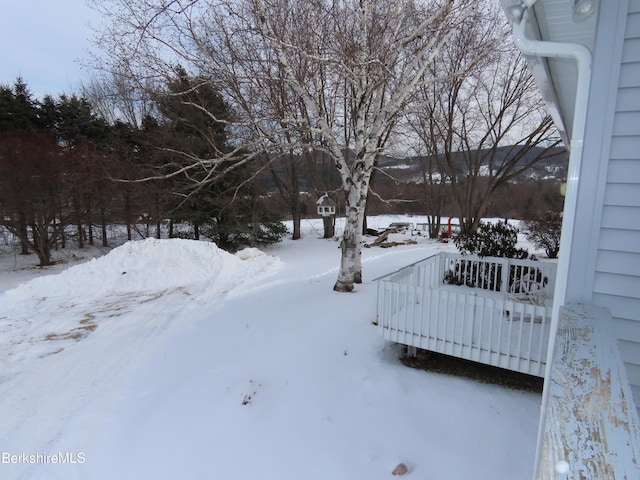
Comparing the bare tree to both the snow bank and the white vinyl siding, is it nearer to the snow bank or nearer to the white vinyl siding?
the snow bank

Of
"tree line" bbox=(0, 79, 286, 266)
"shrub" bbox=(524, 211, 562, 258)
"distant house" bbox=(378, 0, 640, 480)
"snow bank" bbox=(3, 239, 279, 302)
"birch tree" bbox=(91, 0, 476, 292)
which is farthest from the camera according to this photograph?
"tree line" bbox=(0, 79, 286, 266)

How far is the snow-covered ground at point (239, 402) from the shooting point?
271cm

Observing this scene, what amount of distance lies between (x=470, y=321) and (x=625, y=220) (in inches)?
89.7

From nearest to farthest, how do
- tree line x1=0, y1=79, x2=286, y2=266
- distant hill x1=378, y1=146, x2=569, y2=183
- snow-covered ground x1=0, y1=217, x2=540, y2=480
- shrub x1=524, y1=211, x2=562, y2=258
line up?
snow-covered ground x1=0, y1=217, x2=540, y2=480
shrub x1=524, y1=211, x2=562, y2=258
tree line x1=0, y1=79, x2=286, y2=266
distant hill x1=378, y1=146, x2=569, y2=183

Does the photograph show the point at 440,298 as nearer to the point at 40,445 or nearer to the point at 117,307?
the point at 40,445

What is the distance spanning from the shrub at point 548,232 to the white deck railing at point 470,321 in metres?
6.81

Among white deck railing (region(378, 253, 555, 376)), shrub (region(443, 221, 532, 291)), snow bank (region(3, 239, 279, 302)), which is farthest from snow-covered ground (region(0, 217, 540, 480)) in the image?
shrub (region(443, 221, 532, 291))

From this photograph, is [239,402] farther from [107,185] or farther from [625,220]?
[107,185]

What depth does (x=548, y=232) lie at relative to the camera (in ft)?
36.2

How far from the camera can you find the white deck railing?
336 cm

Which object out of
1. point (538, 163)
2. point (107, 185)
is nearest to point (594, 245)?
point (107, 185)

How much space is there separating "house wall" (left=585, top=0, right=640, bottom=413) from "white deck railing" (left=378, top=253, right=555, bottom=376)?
63.4 inches

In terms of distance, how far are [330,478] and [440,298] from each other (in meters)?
2.18

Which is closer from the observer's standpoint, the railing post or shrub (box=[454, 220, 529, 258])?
the railing post
